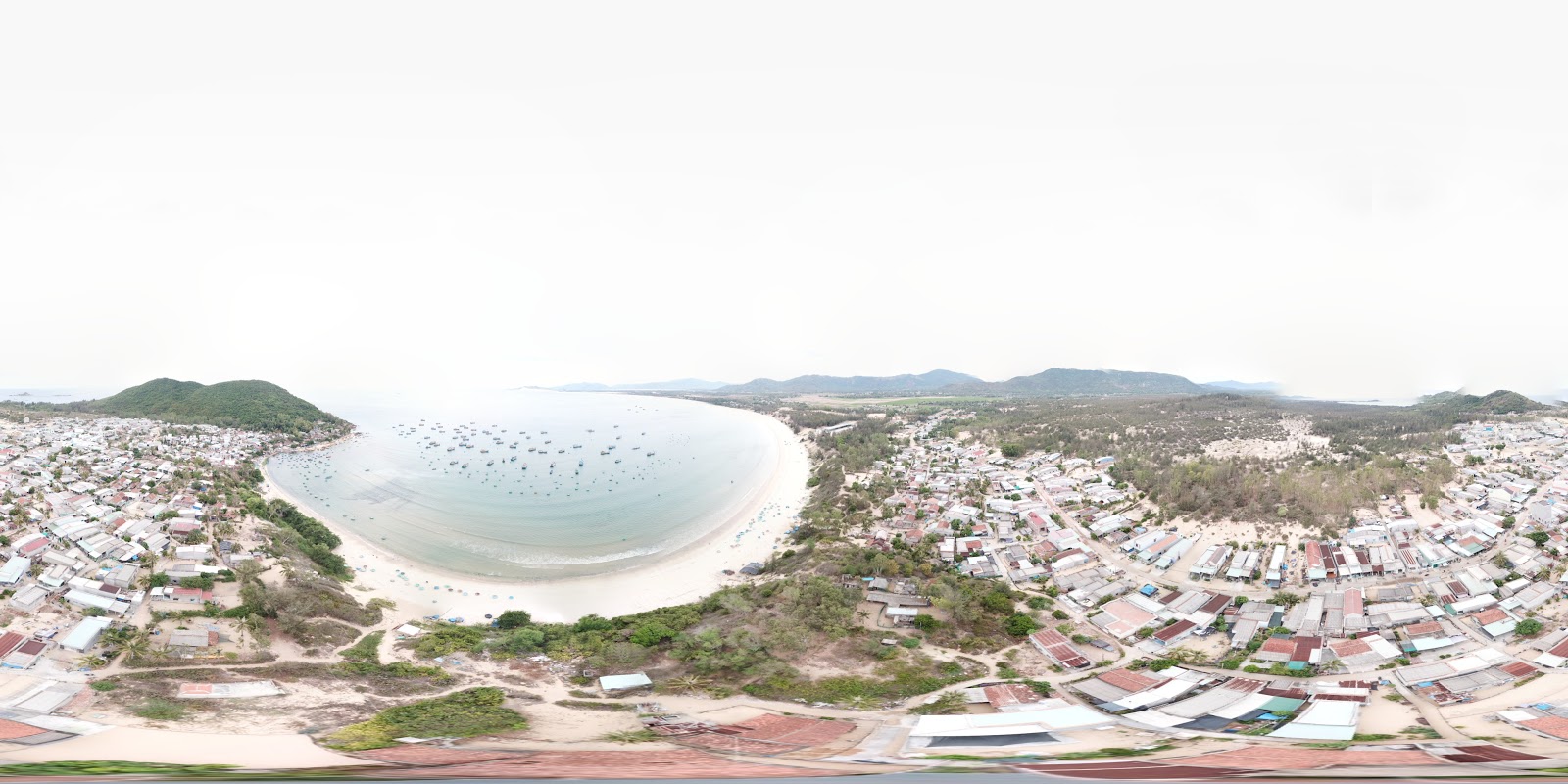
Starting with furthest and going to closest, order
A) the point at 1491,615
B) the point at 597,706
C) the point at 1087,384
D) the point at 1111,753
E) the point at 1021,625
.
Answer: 1. the point at 1087,384
2. the point at 1021,625
3. the point at 1491,615
4. the point at 597,706
5. the point at 1111,753

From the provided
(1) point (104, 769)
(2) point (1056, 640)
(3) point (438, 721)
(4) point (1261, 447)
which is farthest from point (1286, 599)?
(1) point (104, 769)

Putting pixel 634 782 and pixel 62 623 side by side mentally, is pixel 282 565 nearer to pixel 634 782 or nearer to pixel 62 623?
pixel 62 623

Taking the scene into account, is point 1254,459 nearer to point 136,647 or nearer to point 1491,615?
point 1491,615

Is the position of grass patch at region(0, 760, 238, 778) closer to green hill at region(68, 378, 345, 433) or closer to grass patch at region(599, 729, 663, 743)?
grass patch at region(599, 729, 663, 743)

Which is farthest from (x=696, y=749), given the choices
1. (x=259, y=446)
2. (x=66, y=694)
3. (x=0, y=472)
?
(x=259, y=446)

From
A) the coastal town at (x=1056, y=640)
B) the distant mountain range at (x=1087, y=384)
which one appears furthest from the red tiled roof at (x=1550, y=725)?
the distant mountain range at (x=1087, y=384)

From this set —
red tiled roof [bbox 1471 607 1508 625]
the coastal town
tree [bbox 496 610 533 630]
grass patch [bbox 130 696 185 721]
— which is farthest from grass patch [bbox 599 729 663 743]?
red tiled roof [bbox 1471 607 1508 625]

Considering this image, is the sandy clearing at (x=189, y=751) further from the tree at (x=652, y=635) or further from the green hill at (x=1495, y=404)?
the green hill at (x=1495, y=404)
